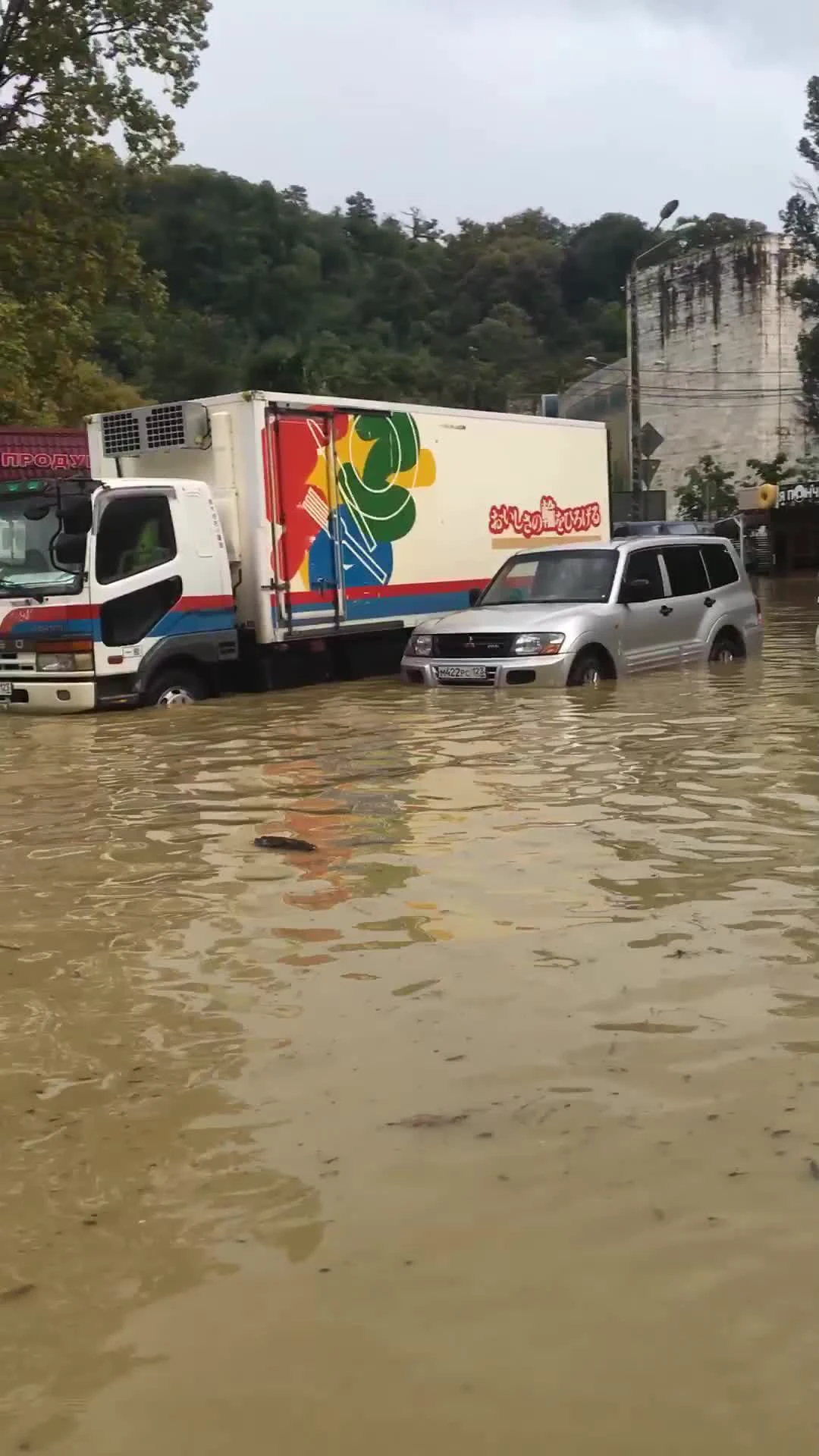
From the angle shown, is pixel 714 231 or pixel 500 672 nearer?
pixel 500 672

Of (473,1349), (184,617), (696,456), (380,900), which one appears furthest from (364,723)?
(696,456)

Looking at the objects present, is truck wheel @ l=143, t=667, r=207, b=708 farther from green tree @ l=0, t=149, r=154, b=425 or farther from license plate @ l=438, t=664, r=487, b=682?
green tree @ l=0, t=149, r=154, b=425

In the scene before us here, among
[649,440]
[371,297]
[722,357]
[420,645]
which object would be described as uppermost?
[371,297]

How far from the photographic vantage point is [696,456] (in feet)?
166

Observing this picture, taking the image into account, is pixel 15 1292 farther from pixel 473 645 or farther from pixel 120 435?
pixel 120 435

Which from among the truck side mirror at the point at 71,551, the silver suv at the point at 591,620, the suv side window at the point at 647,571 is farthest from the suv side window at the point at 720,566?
the truck side mirror at the point at 71,551

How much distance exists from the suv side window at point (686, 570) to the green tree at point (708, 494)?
31.4 meters

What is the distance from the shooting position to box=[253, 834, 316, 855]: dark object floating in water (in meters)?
6.33

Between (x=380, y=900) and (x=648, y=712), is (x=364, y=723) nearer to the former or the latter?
(x=648, y=712)

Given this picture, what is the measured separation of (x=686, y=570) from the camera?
13.1 m

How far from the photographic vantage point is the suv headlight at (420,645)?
1184 centimetres

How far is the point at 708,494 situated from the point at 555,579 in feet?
111

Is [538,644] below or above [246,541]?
below

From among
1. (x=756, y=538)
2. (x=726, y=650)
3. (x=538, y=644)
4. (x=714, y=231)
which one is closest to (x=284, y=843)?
(x=538, y=644)
